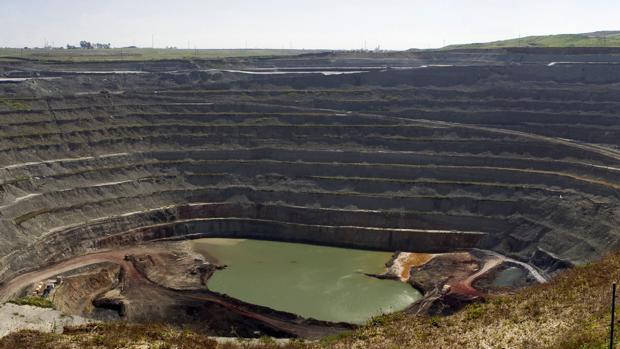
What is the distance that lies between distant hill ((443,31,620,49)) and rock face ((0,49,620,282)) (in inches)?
778

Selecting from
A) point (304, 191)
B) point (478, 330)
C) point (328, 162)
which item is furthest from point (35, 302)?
point (328, 162)

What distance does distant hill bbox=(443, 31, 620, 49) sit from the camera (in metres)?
102

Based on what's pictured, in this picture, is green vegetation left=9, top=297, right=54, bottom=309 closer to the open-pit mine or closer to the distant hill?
the open-pit mine

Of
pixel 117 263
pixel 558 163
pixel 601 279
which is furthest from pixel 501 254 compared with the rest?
pixel 117 263

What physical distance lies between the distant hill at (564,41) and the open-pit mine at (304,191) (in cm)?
2002

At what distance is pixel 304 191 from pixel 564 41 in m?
76.2

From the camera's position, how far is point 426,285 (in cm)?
4416

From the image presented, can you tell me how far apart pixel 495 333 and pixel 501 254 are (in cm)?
2690

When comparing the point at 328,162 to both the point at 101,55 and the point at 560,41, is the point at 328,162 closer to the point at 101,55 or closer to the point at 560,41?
the point at 560,41

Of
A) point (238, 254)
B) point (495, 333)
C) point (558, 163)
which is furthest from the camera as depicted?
point (558, 163)

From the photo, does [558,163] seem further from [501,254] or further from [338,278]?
[338,278]

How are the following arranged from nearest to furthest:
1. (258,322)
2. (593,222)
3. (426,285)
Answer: (258,322), (426,285), (593,222)

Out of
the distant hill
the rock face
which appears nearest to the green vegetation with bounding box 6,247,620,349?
the rock face

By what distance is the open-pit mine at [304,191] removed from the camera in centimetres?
4366
